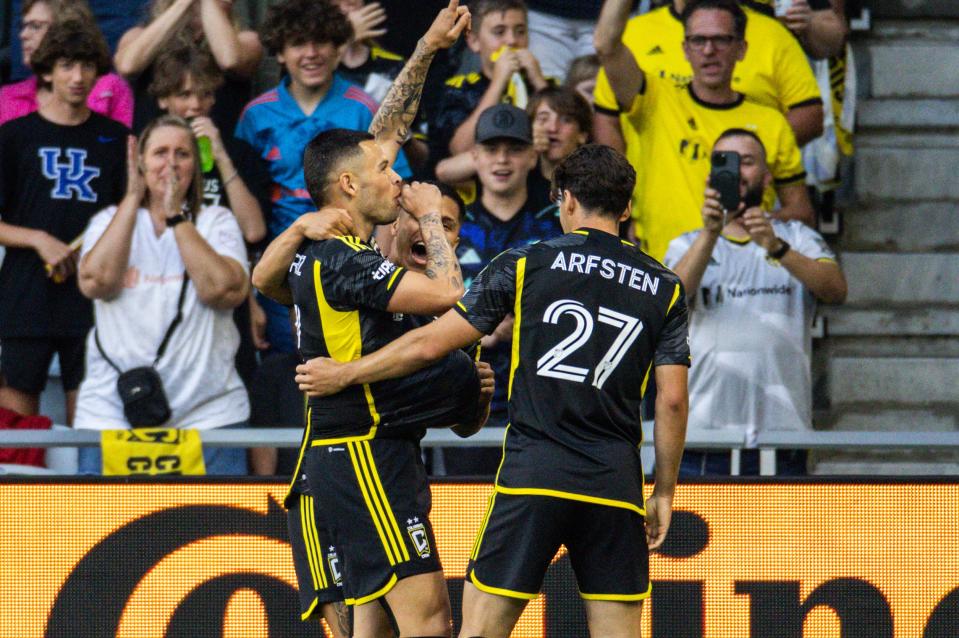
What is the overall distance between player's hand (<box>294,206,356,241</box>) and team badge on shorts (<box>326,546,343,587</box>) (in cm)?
117

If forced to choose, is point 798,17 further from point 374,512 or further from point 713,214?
point 374,512

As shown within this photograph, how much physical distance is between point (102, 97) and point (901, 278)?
5009 mm

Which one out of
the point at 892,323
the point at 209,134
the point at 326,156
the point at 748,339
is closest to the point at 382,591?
the point at 326,156

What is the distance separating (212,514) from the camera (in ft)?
23.4

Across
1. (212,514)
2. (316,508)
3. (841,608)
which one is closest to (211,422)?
(212,514)

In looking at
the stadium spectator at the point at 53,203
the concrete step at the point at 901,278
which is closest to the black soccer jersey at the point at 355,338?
the stadium spectator at the point at 53,203

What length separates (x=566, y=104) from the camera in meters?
8.45

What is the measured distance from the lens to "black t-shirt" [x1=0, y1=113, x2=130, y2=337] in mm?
8414

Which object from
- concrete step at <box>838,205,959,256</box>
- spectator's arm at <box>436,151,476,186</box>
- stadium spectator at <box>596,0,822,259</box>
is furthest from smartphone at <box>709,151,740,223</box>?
concrete step at <box>838,205,959,256</box>

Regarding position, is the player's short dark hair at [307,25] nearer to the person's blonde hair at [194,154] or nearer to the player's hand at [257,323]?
the person's blonde hair at [194,154]

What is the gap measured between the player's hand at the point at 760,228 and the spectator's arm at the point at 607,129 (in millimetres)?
1032

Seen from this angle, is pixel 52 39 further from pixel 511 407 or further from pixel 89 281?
pixel 511 407

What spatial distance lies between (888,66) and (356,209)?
5.72 metres

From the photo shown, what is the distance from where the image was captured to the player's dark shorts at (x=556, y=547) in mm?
5473
